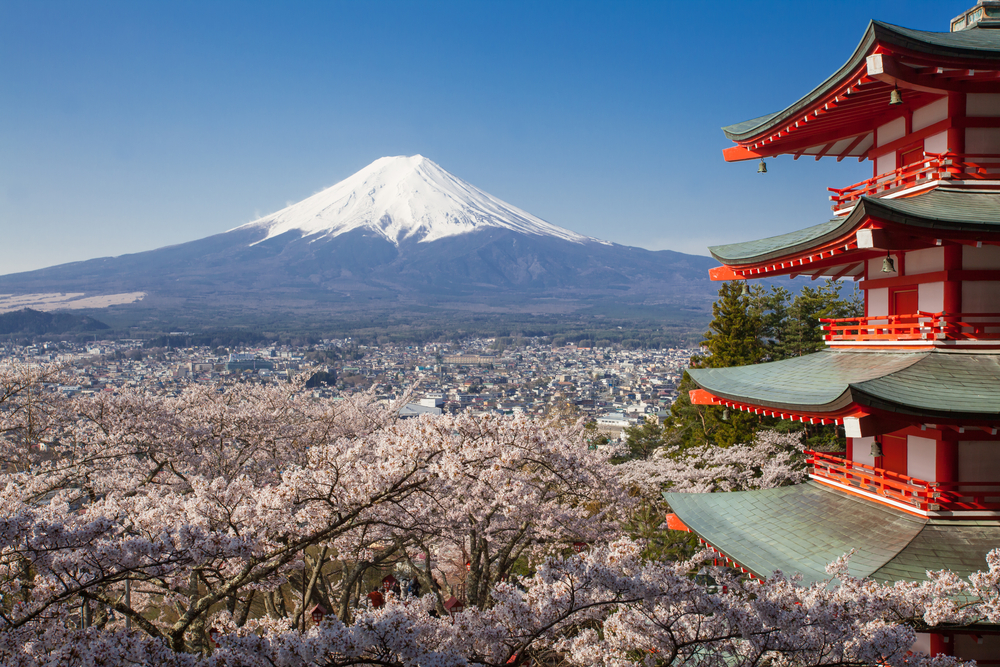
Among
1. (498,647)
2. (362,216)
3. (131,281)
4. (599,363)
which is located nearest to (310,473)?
(498,647)

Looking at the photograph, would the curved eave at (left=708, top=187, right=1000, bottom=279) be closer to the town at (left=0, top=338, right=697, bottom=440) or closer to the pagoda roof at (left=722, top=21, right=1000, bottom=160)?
Result: the pagoda roof at (left=722, top=21, right=1000, bottom=160)

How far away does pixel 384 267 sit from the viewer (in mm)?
121938

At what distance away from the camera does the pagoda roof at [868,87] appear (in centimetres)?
497

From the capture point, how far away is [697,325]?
337ft

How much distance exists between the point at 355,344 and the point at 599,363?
2843 centimetres

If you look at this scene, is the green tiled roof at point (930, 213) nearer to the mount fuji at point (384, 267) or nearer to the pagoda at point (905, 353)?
the pagoda at point (905, 353)

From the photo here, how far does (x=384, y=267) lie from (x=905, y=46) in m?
Answer: 121

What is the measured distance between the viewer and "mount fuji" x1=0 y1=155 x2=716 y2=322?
9675cm

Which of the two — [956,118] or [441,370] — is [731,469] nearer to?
[956,118]

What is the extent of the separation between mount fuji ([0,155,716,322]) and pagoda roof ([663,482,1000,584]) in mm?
89529

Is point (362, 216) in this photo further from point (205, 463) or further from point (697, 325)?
point (205, 463)

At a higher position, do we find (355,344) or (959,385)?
(959,385)

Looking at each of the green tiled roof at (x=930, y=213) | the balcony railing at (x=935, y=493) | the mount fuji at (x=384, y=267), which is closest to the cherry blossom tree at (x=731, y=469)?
the balcony railing at (x=935, y=493)

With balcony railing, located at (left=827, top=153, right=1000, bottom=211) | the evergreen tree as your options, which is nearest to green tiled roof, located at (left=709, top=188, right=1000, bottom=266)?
balcony railing, located at (left=827, top=153, right=1000, bottom=211)
